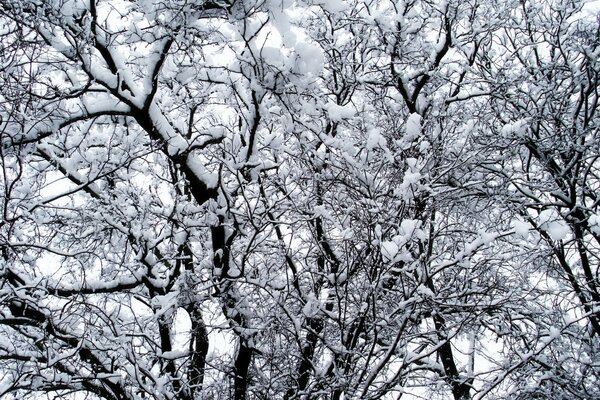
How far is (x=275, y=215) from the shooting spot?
5348mm

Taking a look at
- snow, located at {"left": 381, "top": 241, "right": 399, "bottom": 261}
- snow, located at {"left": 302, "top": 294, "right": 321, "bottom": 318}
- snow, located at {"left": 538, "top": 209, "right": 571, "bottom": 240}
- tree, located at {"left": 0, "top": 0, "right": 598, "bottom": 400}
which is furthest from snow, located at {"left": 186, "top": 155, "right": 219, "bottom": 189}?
snow, located at {"left": 538, "top": 209, "right": 571, "bottom": 240}

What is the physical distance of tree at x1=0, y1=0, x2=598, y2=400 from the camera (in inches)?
153

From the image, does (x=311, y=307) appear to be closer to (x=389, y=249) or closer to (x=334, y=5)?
(x=389, y=249)

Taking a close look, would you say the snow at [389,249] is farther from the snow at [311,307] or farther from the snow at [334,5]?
the snow at [334,5]

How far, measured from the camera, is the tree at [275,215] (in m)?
3.88

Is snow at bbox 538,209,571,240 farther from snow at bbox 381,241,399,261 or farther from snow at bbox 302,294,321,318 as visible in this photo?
snow at bbox 302,294,321,318

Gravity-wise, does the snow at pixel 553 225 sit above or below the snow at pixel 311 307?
above

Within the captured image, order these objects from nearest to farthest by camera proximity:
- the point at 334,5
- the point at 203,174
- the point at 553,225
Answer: the point at 334,5 → the point at 553,225 → the point at 203,174

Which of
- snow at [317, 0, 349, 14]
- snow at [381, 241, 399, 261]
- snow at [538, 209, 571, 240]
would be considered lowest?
snow at [381, 241, 399, 261]

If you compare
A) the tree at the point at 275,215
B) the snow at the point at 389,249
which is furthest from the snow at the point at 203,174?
the snow at the point at 389,249

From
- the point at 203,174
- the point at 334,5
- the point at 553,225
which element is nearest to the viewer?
the point at 334,5

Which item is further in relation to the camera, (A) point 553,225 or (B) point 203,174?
(B) point 203,174

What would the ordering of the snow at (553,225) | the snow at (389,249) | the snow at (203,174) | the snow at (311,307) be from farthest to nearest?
the snow at (203,174) < the snow at (311,307) < the snow at (553,225) < the snow at (389,249)

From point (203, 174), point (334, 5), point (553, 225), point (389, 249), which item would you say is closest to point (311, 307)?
point (389, 249)
